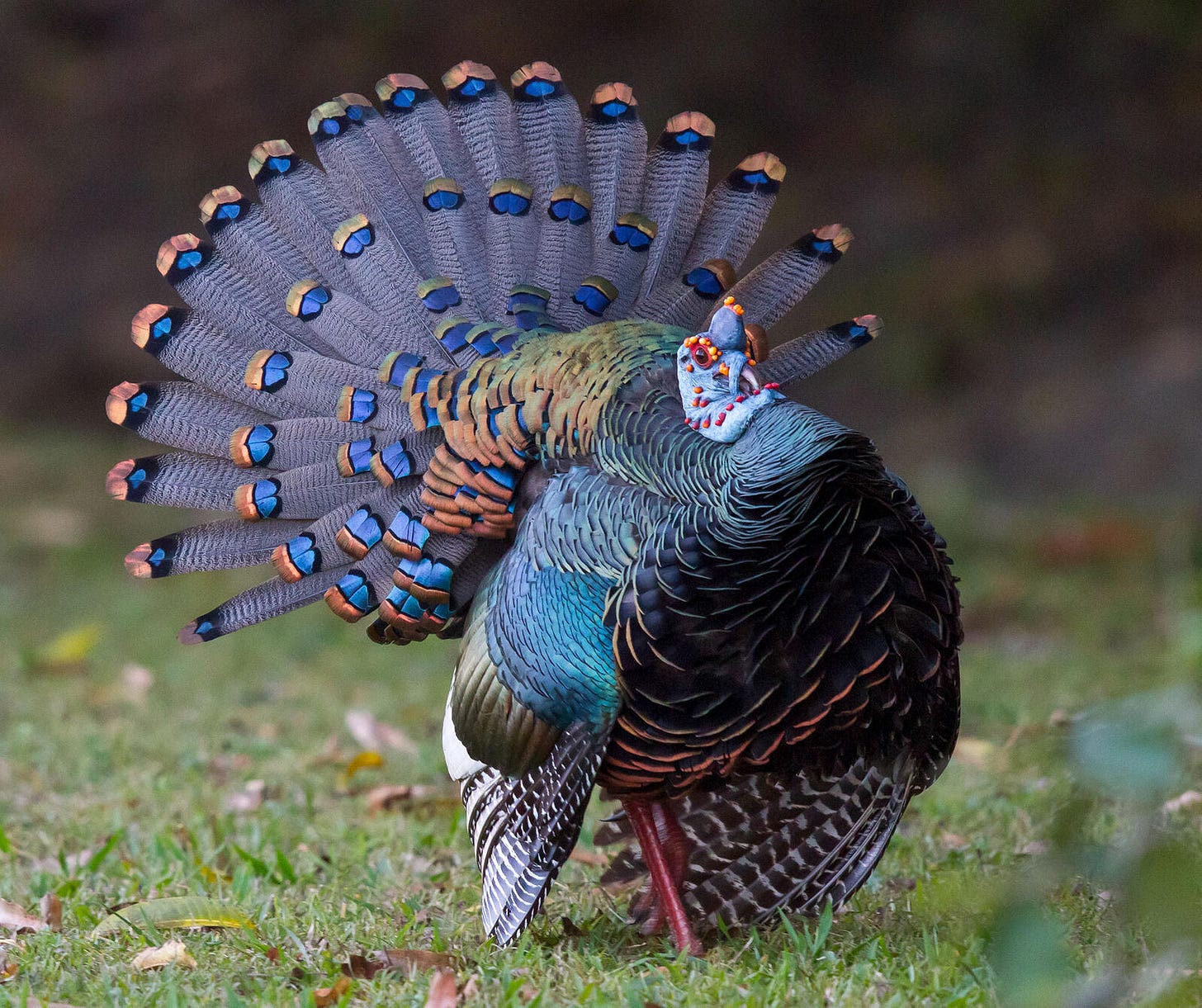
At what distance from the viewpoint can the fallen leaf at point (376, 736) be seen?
477cm

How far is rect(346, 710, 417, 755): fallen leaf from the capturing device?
477 cm

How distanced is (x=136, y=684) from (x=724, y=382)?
3.43 m

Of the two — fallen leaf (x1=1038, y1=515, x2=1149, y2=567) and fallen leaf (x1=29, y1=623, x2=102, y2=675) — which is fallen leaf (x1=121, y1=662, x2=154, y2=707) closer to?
fallen leaf (x1=29, y1=623, x2=102, y2=675)

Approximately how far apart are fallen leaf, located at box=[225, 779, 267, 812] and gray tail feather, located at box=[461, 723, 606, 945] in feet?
4.29

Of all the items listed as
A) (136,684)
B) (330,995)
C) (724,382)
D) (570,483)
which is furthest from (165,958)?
(136,684)

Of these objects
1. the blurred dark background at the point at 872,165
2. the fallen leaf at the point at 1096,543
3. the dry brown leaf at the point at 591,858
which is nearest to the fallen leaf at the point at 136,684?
the dry brown leaf at the point at 591,858

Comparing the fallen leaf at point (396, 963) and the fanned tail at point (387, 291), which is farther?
the fanned tail at point (387, 291)

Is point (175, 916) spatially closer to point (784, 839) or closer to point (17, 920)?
point (17, 920)

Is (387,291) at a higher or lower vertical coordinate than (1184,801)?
higher

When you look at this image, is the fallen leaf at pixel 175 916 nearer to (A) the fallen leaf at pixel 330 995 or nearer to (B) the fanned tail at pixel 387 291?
(A) the fallen leaf at pixel 330 995

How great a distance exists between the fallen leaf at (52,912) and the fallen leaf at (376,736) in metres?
1.66

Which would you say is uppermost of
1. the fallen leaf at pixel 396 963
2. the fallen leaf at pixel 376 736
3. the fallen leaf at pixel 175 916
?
the fallen leaf at pixel 396 963

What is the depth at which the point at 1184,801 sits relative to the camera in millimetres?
3826

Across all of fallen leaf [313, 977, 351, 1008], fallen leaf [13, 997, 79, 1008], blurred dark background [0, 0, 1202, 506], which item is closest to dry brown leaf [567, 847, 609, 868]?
fallen leaf [313, 977, 351, 1008]
